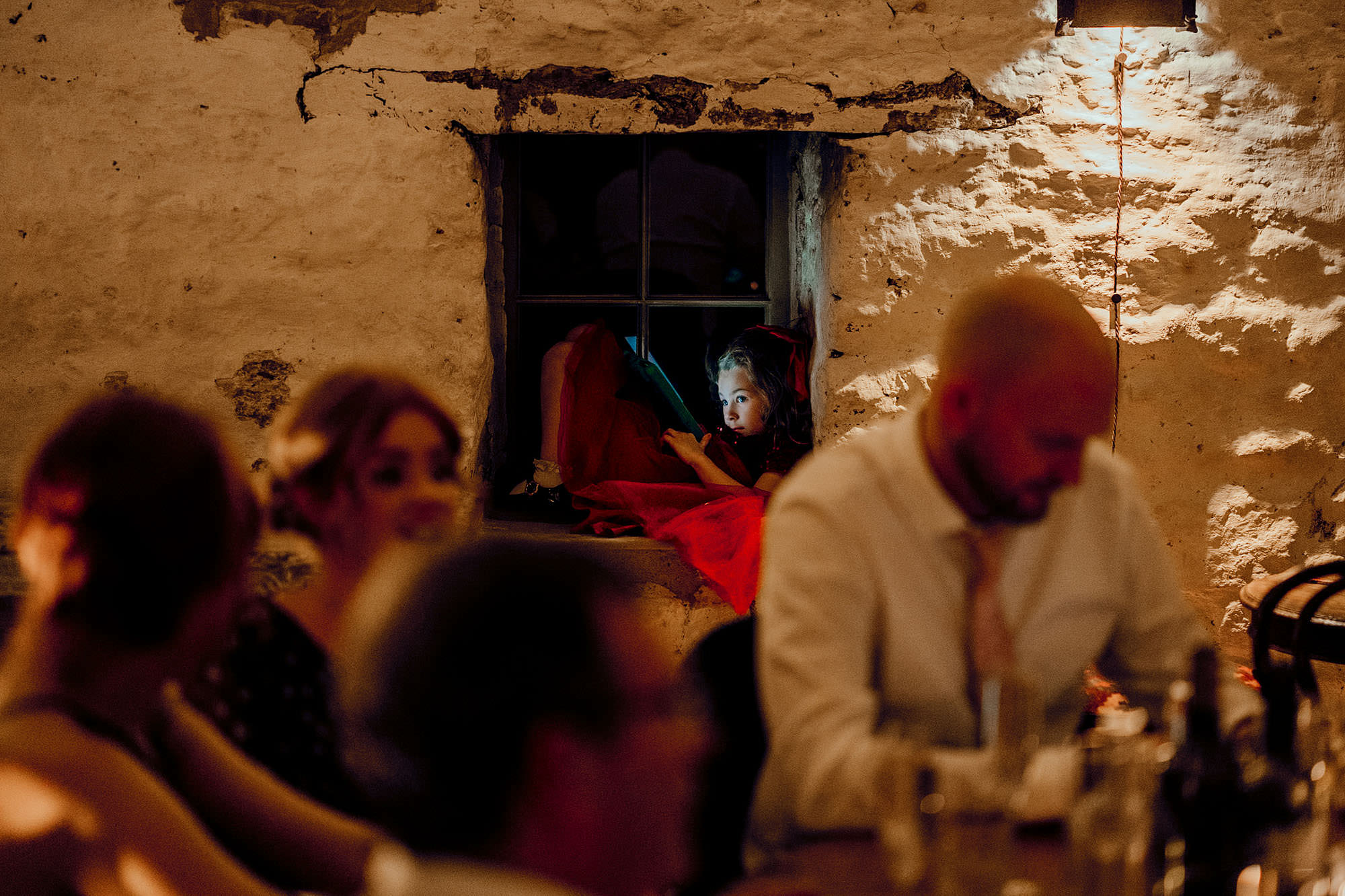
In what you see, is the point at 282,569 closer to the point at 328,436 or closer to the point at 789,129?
the point at 328,436

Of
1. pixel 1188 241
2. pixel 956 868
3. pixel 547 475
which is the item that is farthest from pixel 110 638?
pixel 1188 241

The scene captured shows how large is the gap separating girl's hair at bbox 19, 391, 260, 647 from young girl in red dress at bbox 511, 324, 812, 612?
1936 mm

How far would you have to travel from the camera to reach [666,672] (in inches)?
27.0

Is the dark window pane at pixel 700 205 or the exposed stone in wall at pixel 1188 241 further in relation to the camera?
the dark window pane at pixel 700 205

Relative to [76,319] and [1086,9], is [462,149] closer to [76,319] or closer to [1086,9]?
[76,319]

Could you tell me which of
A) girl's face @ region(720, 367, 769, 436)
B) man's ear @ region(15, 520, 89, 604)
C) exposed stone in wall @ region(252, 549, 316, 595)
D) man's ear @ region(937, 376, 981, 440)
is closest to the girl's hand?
girl's face @ region(720, 367, 769, 436)

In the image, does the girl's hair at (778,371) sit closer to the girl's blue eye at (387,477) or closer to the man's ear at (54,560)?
the girl's blue eye at (387,477)

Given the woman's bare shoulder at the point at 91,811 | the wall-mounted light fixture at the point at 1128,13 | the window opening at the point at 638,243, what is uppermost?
the wall-mounted light fixture at the point at 1128,13

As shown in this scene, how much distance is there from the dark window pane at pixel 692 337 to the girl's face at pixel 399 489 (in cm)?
184

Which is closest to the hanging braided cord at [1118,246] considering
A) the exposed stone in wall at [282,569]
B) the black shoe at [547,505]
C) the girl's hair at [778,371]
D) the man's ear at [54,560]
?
the girl's hair at [778,371]

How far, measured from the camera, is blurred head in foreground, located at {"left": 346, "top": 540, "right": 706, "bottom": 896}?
61 cm

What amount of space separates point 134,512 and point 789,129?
224 centimetres

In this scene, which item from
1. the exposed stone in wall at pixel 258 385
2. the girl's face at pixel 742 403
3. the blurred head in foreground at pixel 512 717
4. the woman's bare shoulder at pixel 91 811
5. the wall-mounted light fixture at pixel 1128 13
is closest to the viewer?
the blurred head in foreground at pixel 512 717

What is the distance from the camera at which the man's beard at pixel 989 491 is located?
1329 millimetres
